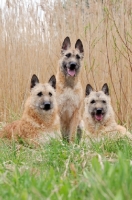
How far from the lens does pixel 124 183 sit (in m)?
2.16

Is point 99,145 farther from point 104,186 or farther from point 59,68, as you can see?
point 59,68

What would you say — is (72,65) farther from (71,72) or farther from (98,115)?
(98,115)

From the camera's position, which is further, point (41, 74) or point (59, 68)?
point (41, 74)

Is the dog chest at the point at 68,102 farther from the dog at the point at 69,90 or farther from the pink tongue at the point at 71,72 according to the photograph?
the pink tongue at the point at 71,72

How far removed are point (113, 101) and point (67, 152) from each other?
391 cm

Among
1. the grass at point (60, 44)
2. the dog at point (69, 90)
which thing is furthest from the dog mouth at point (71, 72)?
the grass at point (60, 44)

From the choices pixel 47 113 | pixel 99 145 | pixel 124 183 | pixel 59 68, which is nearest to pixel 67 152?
pixel 99 145

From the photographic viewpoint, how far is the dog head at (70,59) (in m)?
7.34

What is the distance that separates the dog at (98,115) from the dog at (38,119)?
0.53m

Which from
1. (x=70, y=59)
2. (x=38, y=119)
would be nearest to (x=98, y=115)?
(x=38, y=119)

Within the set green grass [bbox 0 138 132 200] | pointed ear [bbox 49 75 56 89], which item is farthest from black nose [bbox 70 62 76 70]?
green grass [bbox 0 138 132 200]

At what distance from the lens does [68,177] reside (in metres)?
3.00

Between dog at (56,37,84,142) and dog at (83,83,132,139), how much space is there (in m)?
0.16

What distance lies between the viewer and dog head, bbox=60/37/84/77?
7.34 meters
